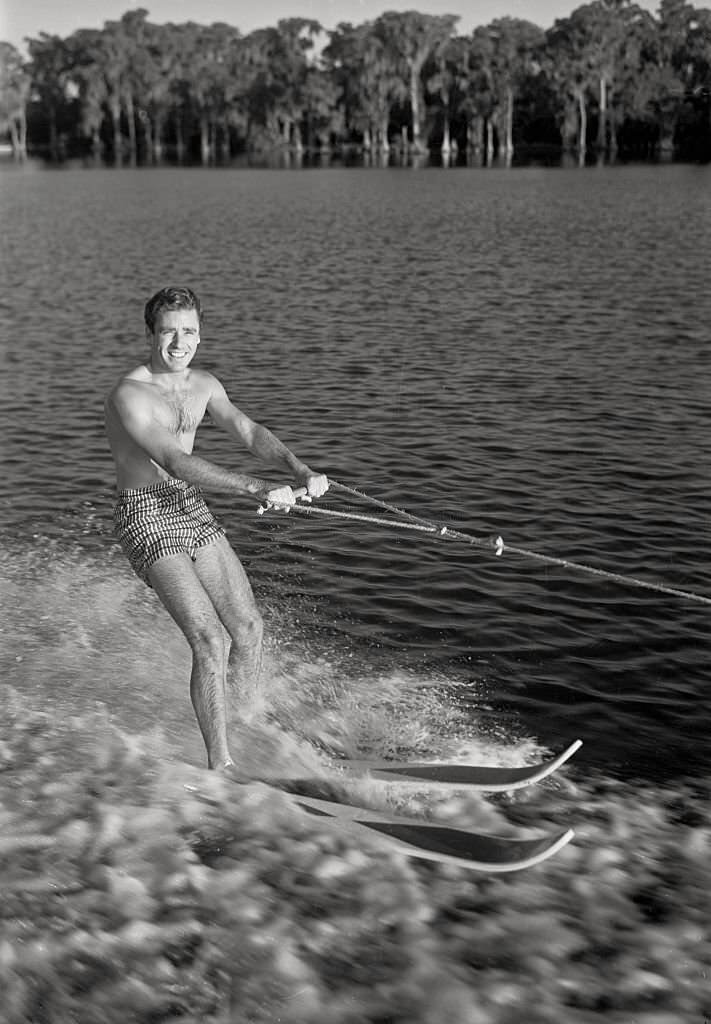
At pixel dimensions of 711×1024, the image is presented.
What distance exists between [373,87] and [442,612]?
151m

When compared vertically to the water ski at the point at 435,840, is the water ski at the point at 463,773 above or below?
above

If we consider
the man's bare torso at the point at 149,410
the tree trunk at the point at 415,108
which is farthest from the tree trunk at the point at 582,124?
the man's bare torso at the point at 149,410

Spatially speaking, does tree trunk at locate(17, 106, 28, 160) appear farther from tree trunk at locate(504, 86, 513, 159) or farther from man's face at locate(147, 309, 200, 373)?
man's face at locate(147, 309, 200, 373)

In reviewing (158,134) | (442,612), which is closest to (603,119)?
(158,134)

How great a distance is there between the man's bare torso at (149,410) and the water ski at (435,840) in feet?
6.93

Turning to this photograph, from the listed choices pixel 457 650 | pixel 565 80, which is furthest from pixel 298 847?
pixel 565 80

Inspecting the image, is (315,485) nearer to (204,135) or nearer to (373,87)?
(373,87)

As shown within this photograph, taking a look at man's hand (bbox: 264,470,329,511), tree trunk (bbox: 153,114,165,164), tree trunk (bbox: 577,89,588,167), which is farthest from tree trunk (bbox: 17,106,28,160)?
man's hand (bbox: 264,470,329,511)

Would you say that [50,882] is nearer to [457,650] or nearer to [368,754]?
[368,754]

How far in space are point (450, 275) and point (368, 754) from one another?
93.7ft

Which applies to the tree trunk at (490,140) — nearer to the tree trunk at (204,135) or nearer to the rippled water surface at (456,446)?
the tree trunk at (204,135)

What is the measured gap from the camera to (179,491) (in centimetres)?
708

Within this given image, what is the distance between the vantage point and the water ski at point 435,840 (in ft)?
20.7

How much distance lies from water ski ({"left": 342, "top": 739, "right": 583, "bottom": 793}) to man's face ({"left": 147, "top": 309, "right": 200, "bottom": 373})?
276 centimetres
